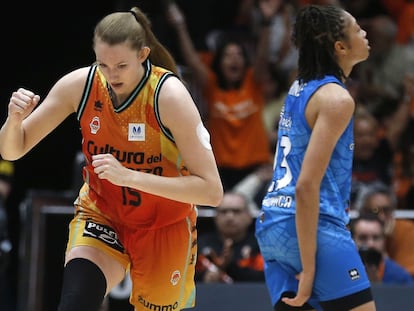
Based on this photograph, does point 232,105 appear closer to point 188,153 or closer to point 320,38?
point 320,38

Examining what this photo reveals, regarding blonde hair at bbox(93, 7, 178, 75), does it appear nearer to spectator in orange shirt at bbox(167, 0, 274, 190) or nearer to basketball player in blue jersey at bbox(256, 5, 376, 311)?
basketball player in blue jersey at bbox(256, 5, 376, 311)

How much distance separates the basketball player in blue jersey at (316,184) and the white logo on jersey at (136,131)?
63cm

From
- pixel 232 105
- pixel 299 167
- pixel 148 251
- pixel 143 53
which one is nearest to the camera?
pixel 143 53

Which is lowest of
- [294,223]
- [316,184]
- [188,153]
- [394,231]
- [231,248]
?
[231,248]

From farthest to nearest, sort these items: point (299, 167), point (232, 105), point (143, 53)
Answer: point (232, 105)
point (299, 167)
point (143, 53)

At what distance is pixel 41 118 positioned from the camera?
4.12 m

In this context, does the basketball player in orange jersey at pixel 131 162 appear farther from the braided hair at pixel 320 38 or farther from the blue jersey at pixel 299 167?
the braided hair at pixel 320 38

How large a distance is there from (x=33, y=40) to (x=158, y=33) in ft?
5.64

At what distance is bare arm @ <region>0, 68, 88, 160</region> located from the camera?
405 centimetres

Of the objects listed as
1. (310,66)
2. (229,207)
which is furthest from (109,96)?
(229,207)

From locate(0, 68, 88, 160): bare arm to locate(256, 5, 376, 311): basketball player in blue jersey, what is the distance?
933 millimetres

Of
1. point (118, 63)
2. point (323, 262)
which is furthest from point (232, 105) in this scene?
point (118, 63)

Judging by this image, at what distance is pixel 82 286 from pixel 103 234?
35 cm

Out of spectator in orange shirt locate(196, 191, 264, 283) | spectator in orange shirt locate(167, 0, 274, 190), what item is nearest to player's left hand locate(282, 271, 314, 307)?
spectator in orange shirt locate(196, 191, 264, 283)
